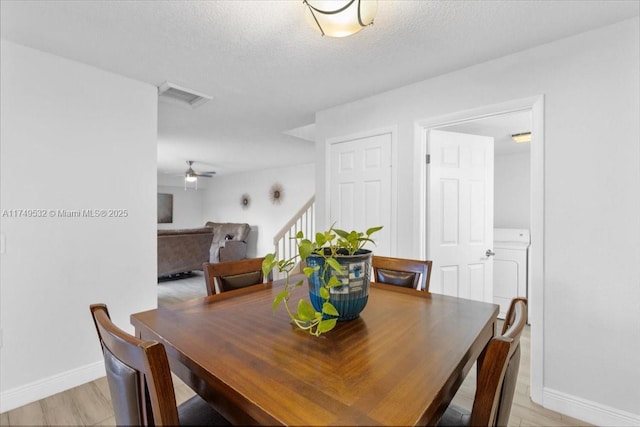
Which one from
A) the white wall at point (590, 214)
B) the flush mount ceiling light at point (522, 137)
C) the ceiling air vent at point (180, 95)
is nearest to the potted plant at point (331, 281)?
the white wall at point (590, 214)

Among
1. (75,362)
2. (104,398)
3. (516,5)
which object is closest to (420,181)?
(516,5)

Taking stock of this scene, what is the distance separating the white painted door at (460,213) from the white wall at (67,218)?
2.44 m

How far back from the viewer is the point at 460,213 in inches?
109

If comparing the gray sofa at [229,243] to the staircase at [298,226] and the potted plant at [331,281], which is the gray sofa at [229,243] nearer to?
the staircase at [298,226]

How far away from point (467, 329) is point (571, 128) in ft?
5.22

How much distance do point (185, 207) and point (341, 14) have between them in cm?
899

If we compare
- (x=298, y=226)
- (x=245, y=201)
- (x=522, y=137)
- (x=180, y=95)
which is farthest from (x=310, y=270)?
(x=245, y=201)

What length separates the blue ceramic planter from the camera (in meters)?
1.09

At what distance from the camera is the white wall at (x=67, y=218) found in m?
1.91

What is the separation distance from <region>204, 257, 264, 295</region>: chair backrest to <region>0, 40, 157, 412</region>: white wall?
1173 mm

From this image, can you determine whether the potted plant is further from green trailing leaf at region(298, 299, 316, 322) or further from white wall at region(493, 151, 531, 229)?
white wall at region(493, 151, 531, 229)

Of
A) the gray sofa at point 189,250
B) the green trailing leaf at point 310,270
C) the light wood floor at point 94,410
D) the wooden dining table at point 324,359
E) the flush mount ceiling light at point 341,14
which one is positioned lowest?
the light wood floor at point 94,410

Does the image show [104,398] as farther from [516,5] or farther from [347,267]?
[516,5]

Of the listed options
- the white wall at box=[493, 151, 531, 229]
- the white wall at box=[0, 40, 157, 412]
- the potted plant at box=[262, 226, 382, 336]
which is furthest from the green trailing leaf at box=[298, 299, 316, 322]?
the white wall at box=[493, 151, 531, 229]
